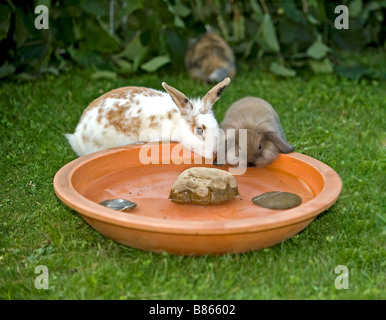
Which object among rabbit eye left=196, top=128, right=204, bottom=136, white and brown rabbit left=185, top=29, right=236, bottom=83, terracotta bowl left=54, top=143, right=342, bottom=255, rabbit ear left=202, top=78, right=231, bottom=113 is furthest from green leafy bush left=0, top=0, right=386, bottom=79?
terracotta bowl left=54, top=143, right=342, bottom=255

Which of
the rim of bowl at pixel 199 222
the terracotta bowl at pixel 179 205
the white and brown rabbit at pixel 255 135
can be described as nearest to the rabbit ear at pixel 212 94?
the white and brown rabbit at pixel 255 135

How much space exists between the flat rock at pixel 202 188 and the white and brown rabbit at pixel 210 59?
3.16m

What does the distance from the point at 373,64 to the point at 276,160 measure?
3588 mm

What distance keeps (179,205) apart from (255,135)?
1002mm

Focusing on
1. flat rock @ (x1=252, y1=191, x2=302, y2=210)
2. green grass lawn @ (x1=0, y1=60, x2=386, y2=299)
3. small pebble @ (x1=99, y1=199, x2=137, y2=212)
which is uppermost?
small pebble @ (x1=99, y1=199, x2=137, y2=212)

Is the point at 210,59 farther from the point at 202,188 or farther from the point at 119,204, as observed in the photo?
the point at 119,204

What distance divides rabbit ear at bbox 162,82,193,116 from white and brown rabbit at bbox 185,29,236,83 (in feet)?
8.31

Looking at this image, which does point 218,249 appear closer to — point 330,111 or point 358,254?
point 358,254

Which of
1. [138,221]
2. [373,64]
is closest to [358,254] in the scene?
[138,221]

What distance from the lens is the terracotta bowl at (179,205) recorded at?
9.82ft

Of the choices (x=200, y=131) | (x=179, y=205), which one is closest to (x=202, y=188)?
(x=179, y=205)

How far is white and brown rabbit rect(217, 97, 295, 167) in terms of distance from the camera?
13.8 feet

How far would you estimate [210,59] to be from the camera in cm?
679

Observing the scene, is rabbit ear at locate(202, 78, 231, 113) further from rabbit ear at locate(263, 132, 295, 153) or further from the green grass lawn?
the green grass lawn
